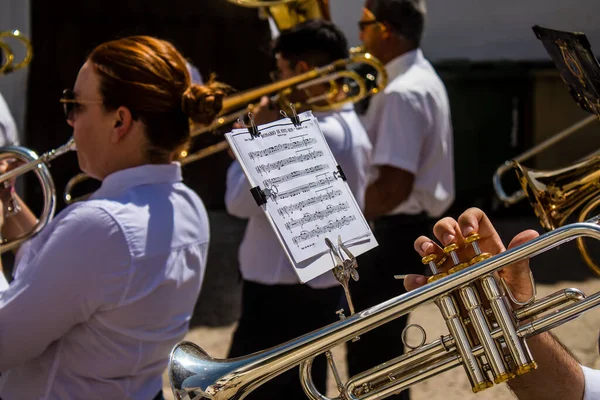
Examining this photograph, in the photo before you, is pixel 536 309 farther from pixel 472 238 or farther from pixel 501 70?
pixel 501 70

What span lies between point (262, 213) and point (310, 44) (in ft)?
2.19

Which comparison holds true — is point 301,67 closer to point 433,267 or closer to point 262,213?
point 262,213

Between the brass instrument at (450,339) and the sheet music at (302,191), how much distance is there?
0.12 meters

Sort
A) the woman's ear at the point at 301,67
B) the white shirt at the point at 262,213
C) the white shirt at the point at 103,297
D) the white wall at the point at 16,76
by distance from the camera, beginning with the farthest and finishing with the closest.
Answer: the white wall at the point at 16,76 → the woman's ear at the point at 301,67 → the white shirt at the point at 262,213 → the white shirt at the point at 103,297

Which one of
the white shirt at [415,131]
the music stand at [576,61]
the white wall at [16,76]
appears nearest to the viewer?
the music stand at [576,61]

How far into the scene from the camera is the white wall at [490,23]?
4934 mm

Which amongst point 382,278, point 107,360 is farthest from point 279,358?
point 382,278

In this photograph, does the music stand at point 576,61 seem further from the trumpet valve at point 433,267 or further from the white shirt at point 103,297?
the white shirt at point 103,297

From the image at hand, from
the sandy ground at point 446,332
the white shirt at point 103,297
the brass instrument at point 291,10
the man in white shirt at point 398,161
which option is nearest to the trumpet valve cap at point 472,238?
the white shirt at point 103,297

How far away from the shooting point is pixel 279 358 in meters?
1.32

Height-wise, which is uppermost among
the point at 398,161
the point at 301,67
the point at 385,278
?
the point at 301,67

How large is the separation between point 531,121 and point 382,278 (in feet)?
15.6

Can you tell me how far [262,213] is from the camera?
2654mm

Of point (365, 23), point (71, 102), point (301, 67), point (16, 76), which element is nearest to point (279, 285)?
point (301, 67)
